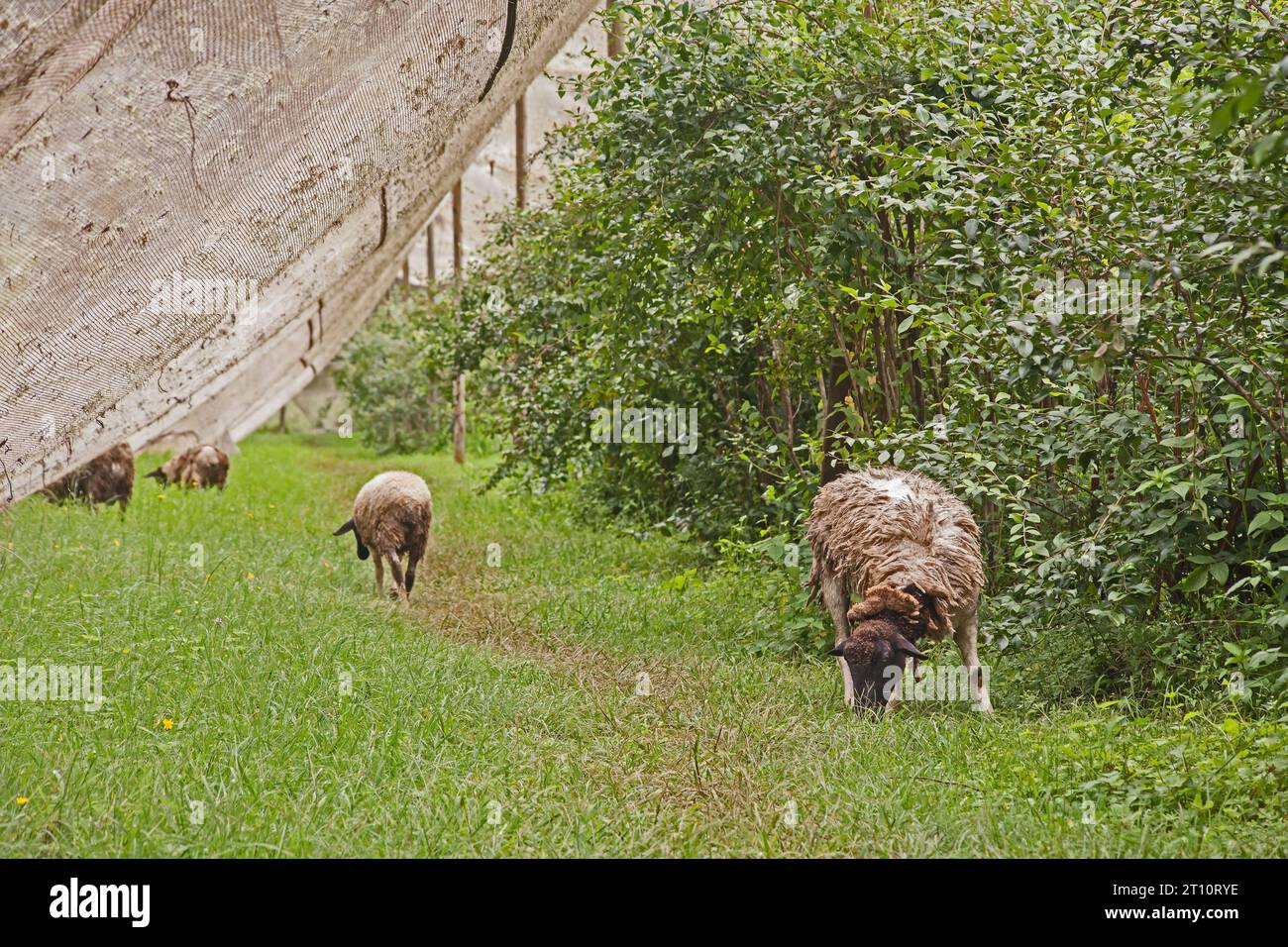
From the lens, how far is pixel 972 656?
19.3ft

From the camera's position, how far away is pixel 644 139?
23.6 feet

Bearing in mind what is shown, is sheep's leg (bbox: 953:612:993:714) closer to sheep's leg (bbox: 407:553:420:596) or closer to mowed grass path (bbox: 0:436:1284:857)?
mowed grass path (bbox: 0:436:1284:857)

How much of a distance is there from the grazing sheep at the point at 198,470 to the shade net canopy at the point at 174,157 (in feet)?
37.8

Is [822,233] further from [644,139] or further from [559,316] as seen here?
[559,316]

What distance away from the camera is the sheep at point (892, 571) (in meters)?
5.43

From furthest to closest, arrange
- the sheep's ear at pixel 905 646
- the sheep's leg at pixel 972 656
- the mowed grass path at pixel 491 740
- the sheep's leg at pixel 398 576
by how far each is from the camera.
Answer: the sheep's leg at pixel 398 576 → the sheep's leg at pixel 972 656 → the sheep's ear at pixel 905 646 → the mowed grass path at pixel 491 740

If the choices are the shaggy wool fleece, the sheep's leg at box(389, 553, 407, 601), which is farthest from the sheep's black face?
the sheep's leg at box(389, 553, 407, 601)

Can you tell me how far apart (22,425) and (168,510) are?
9292 millimetres

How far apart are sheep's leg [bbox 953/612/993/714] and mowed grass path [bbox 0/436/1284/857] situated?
14 cm

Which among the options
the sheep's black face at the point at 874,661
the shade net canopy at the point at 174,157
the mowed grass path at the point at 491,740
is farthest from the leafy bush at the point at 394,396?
the shade net canopy at the point at 174,157

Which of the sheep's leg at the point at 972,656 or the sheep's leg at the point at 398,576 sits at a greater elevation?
the sheep's leg at the point at 398,576

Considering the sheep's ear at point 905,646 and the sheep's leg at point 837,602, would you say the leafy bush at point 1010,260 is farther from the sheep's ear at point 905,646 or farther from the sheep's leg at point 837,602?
the sheep's leg at point 837,602

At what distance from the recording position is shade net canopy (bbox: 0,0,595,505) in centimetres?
287

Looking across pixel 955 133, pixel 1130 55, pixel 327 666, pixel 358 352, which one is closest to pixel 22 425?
pixel 327 666
